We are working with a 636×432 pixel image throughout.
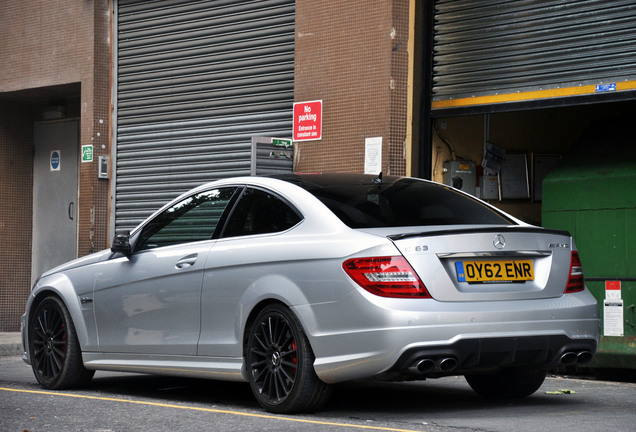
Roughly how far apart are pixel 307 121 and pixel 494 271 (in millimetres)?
6413

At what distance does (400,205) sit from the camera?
6.69 m

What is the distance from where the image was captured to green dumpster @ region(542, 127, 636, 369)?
970 centimetres

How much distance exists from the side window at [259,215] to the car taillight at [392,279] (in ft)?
2.73

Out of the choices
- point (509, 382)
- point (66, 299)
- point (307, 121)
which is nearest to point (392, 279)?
point (509, 382)

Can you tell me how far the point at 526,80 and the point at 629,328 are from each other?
2.54 meters

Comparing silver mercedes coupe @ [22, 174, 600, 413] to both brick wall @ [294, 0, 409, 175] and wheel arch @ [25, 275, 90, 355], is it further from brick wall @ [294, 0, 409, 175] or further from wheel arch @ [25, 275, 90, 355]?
brick wall @ [294, 0, 409, 175]

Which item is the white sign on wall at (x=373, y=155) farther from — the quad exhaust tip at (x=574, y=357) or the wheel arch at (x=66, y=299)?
the quad exhaust tip at (x=574, y=357)

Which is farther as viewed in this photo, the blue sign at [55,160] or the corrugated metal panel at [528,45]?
the blue sign at [55,160]

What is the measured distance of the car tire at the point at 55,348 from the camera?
8016mm

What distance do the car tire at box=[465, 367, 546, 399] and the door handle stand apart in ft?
6.31

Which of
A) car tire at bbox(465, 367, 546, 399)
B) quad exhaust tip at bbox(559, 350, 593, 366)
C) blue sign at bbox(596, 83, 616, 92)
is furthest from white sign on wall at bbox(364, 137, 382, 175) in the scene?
quad exhaust tip at bbox(559, 350, 593, 366)

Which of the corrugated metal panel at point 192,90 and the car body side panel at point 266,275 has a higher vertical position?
the corrugated metal panel at point 192,90

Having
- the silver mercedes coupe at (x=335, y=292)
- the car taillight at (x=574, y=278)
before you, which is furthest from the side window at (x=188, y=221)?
the car taillight at (x=574, y=278)

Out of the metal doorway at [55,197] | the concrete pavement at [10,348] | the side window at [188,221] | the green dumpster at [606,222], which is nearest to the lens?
the side window at [188,221]
